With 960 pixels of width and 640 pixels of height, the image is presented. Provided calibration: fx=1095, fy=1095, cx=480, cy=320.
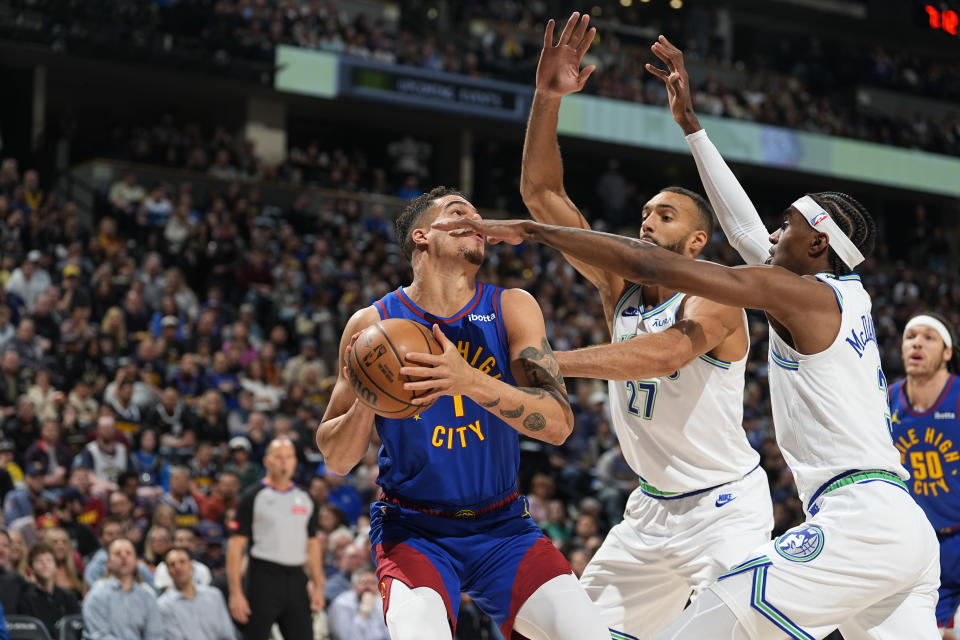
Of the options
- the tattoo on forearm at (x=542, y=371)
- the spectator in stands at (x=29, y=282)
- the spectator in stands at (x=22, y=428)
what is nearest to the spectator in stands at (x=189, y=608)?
the spectator in stands at (x=22, y=428)

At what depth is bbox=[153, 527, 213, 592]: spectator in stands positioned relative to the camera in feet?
32.1

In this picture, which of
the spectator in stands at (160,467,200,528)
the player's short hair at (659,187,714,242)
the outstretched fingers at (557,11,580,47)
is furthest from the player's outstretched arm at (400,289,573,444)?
the spectator in stands at (160,467,200,528)

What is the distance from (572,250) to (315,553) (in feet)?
20.4

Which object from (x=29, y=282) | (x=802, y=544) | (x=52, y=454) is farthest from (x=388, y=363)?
(x=29, y=282)

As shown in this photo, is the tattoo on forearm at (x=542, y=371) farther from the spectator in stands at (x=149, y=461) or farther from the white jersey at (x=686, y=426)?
the spectator in stands at (x=149, y=461)

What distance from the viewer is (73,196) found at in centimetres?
1848

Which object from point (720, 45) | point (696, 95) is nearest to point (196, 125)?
point (696, 95)

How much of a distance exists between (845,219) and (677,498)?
1.46 m

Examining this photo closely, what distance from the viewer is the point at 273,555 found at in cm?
892

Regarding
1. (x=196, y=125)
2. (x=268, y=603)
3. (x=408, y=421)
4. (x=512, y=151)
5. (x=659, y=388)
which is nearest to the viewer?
(x=408, y=421)

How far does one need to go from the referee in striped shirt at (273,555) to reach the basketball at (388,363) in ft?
18.3

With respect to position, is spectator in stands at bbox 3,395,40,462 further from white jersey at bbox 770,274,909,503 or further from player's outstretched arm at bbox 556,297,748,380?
white jersey at bbox 770,274,909,503

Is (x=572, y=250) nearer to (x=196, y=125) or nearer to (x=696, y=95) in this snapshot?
(x=196, y=125)

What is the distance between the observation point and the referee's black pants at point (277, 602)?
8.77 m
